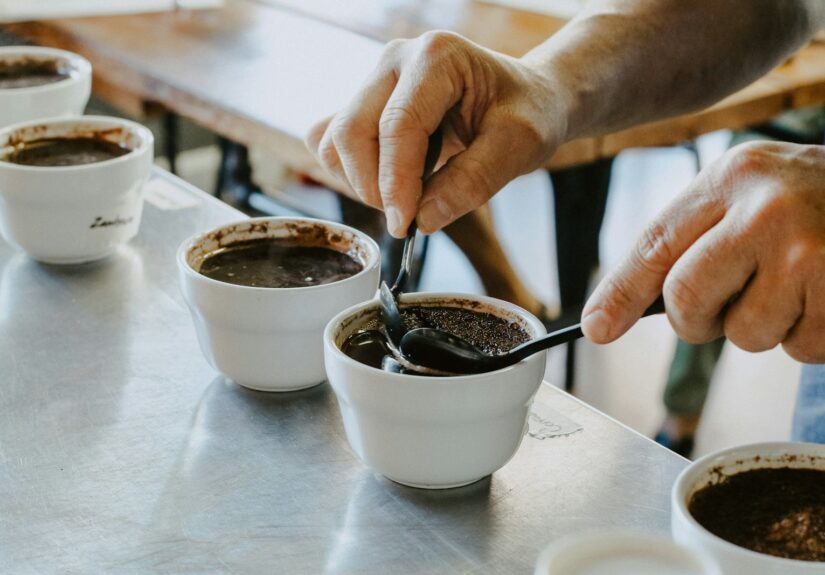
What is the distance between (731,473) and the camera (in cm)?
89

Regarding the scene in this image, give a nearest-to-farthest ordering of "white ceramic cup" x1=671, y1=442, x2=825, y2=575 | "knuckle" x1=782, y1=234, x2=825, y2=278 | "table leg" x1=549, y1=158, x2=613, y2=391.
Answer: "white ceramic cup" x1=671, y1=442, x2=825, y2=575 → "knuckle" x1=782, y1=234, x2=825, y2=278 → "table leg" x1=549, y1=158, x2=613, y2=391

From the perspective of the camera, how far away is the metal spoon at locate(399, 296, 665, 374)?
981 millimetres

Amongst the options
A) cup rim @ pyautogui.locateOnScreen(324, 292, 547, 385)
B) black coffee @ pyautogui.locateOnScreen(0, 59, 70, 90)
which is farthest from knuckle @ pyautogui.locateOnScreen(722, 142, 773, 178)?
black coffee @ pyautogui.locateOnScreen(0, 59, 70, 90)

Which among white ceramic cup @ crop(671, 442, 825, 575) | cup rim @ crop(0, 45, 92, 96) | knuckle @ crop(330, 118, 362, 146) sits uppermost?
knuckle @ crop(330, 118, 362, 146)

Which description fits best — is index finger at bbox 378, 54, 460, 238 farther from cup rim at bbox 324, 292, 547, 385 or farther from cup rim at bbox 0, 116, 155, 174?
cup rim at bbox 0, 116, 155, 174

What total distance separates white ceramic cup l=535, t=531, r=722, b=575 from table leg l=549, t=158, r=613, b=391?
1.81m

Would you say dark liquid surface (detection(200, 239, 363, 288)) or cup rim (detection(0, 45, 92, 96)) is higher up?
dark liquid surface (detection(200, 239, 363, 288))

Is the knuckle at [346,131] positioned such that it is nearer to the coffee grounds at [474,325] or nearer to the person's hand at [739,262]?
the coffee grounds at [474,325]

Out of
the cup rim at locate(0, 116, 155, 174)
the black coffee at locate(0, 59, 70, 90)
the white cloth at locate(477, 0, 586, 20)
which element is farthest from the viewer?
the white cloth at locate(477, 0, 586, 20)

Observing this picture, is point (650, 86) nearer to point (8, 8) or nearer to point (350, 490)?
point (350, 490)

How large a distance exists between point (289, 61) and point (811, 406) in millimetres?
1767

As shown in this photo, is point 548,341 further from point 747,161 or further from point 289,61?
point 289,61

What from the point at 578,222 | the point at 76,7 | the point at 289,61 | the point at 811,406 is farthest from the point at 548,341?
the point at 76,7

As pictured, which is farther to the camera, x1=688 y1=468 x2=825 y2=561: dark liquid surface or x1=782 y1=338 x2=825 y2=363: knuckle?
x1=782 y1=338 x2=825 y2=363: knuckle
